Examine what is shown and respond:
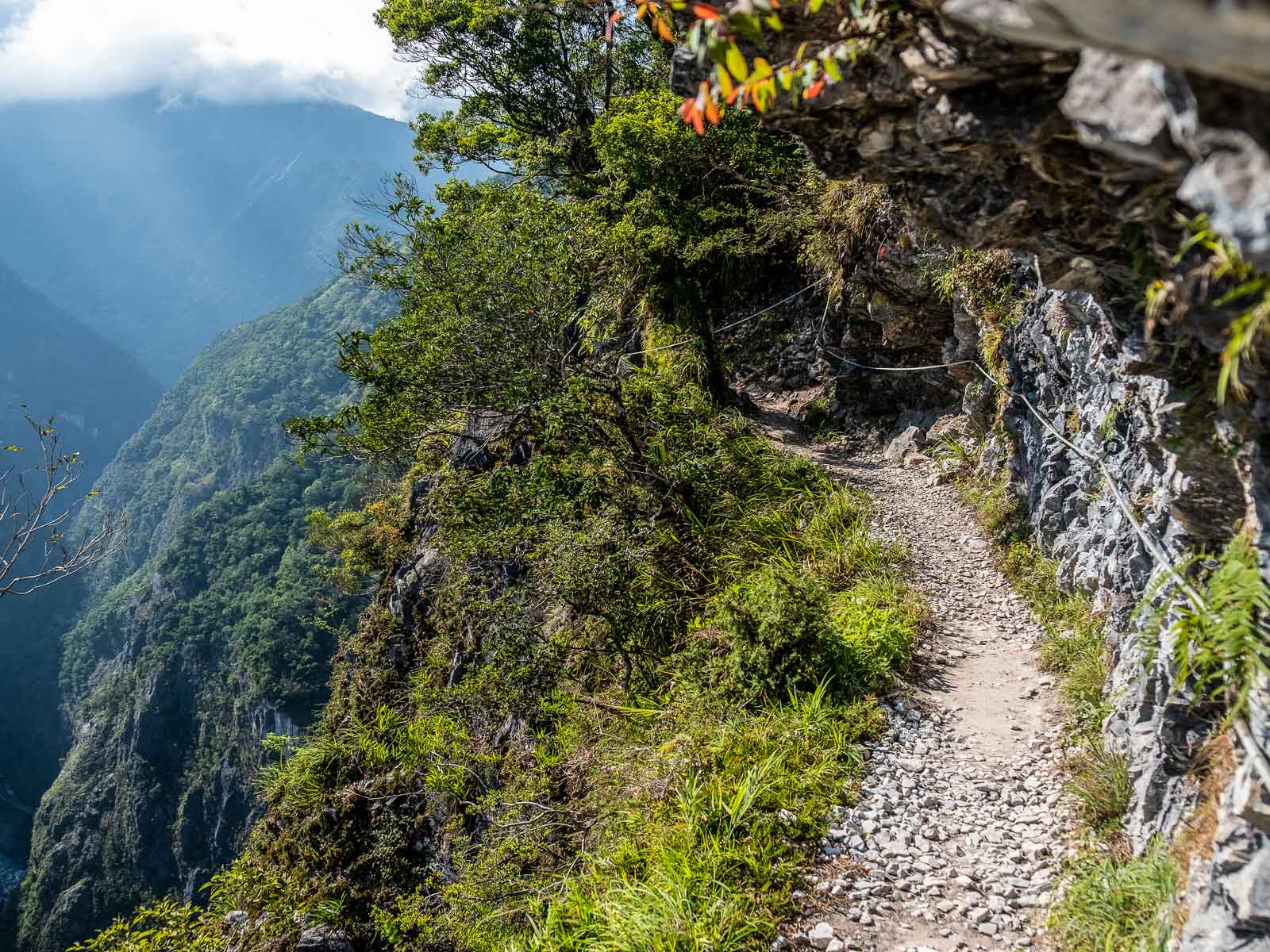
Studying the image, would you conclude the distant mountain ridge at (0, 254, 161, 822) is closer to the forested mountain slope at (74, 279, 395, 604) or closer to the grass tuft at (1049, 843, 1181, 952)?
the forested mountain slope at (74, 279, 395, 604)

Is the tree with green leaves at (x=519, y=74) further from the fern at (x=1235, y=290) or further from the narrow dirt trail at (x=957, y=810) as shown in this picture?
the fern at (x=1235, y=290)

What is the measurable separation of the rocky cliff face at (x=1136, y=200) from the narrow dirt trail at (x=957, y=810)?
28.5 inches

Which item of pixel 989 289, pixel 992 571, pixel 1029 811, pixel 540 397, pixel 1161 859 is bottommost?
pixel 992 571

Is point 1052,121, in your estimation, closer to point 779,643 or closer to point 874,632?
point 779,643

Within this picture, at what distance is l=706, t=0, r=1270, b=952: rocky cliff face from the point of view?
1556 millimetres

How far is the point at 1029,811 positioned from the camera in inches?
176

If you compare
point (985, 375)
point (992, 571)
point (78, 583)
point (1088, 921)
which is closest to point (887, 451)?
point (985, 375)

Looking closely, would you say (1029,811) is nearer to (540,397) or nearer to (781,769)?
(781,769)

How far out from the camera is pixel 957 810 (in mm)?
4609

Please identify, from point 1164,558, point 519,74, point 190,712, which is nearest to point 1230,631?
point 1164,558

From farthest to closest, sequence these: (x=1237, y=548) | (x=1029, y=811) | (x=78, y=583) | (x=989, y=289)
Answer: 1. (x=78, y=583)
2. (x=989, y=289)
3. (x=1029, y=811)
4. (x=1237, y=548)

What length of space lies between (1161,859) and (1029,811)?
3.79 ft

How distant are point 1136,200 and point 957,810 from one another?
12.6ft

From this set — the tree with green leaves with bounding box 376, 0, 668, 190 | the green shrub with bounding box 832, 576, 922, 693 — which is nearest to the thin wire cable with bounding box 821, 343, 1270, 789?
the green shrub with bounding box 832, 576, 922, 693
